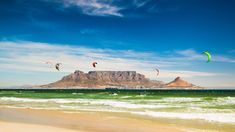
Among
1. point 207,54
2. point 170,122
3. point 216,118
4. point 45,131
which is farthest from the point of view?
point 207,54

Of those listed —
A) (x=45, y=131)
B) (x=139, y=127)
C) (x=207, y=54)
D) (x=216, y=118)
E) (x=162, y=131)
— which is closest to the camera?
(x=45, y=131)

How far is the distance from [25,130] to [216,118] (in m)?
10.2

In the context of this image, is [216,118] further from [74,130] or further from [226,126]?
[74,130]

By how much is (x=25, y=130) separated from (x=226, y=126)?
8.55 m

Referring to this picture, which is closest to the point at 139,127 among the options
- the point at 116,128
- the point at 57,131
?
the point at 116,128

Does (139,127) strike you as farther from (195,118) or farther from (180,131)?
(195,118)

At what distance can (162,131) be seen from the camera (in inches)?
566

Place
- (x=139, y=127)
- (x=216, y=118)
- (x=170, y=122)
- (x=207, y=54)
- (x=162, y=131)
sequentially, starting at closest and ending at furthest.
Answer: (x=162, y=131) < (x=139, y=127) < (x=170, y=122) < (x=216, y=118) < (x=207, y=54)

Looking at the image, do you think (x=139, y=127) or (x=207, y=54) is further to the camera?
(x=207, y=54)

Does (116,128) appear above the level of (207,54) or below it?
below

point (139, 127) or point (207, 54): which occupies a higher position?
point (207, 54)

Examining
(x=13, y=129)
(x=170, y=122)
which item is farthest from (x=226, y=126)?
(x=13, y=129)

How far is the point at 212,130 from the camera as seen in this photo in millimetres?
14672

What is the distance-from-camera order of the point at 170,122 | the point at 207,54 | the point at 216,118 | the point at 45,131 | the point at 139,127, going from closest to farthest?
1. the point at 45,131
2. the point at 139,127
3. the point at 170,122
4. the point at 216,118
5. the point at 207,54
